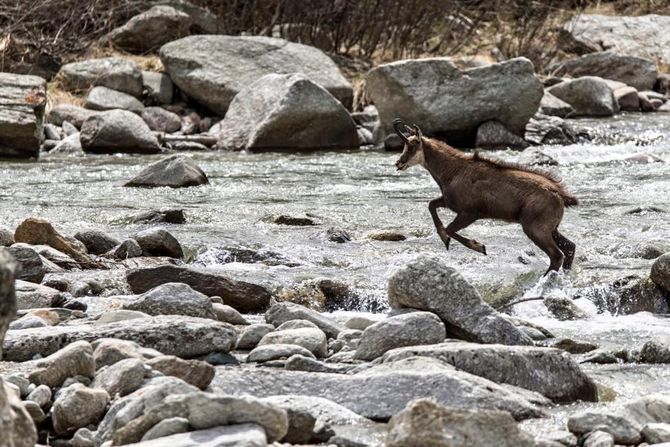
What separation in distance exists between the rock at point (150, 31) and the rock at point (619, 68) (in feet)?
21.9

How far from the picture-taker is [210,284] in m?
8.12

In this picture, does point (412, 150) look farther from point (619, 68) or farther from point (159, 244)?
point (619, 68)

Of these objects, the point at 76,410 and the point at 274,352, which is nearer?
the point at 76,410

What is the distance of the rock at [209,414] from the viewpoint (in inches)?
169

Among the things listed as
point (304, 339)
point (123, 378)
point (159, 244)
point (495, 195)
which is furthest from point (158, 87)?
point (123, 378)

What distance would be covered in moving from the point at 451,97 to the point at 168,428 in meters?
13.9

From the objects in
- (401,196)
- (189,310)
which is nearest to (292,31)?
(401,196)

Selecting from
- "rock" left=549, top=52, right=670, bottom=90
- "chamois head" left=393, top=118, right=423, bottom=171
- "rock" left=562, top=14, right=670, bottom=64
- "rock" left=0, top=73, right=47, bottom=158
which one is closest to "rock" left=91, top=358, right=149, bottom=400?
"chamois head" left=393, top=118, right=423, bottom=171

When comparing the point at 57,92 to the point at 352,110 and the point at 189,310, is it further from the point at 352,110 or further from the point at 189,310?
the point at 189,310

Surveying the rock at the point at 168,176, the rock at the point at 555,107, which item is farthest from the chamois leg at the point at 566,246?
the rock at the point at 555,107

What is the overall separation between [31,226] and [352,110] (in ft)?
34.8

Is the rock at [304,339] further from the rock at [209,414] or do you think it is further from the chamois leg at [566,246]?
the chamois leg at [566,246]

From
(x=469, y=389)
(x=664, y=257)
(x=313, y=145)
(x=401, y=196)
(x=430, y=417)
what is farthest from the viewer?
(x=313, y=145)

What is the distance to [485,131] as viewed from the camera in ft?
57.9
